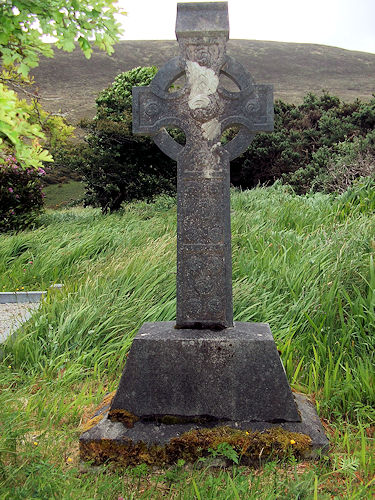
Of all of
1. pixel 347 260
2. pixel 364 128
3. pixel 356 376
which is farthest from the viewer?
pixel 364 128

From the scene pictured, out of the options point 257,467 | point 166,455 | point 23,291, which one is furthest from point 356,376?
point 23,291

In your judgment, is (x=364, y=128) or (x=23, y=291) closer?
(x=23, y=291)

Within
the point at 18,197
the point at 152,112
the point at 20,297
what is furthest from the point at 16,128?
the point at 18,197

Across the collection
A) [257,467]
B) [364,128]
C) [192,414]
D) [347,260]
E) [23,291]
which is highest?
[364,128]

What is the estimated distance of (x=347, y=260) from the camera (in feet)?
12.5

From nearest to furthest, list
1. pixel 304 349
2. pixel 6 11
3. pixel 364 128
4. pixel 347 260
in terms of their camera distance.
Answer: pixel 6 11, pixel 304 349, pixel 347 260, pixel 364 128

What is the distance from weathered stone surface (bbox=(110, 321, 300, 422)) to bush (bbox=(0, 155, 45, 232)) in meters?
8.03

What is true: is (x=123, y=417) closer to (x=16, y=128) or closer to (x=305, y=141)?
(x=16, y=128)

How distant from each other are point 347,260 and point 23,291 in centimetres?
416

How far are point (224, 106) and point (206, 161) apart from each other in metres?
0.35

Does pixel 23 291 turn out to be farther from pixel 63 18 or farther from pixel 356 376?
pixel 356 376

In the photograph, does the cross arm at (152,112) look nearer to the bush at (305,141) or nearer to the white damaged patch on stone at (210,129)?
the white damaged patch on stone at (210,129)

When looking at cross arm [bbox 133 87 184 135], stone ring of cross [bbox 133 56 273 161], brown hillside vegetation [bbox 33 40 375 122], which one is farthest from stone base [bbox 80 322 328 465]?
brown hillside vegetation [bbox 33 40 375 122]

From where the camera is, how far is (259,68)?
4616cm
